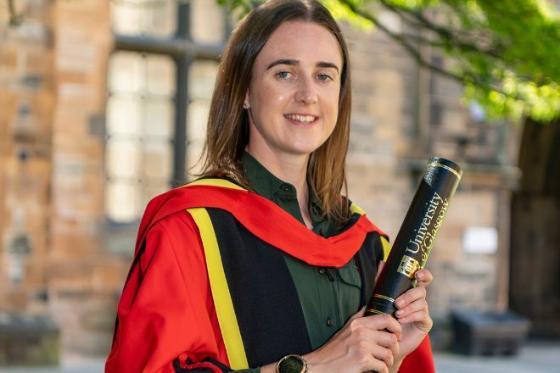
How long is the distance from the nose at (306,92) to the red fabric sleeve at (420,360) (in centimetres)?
58

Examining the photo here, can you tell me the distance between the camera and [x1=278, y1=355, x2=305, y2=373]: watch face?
68.9 inches

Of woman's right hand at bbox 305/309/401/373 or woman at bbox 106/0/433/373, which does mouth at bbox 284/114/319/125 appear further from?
woman's right hand at bbox 305/309/401/373

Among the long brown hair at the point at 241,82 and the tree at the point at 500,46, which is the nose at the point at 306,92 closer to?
the long brown hair at the point at 241,82

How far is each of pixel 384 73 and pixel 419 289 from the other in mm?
8652

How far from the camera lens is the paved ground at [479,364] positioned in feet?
26.3

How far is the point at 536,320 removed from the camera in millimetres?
14562

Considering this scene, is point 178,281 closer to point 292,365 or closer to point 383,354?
point 292,365

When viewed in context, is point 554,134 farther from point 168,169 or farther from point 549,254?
point 168,169

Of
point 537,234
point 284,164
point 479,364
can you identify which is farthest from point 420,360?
point 537,234

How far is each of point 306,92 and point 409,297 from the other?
0.43 m

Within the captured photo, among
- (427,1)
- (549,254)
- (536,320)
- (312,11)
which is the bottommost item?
(536,320)

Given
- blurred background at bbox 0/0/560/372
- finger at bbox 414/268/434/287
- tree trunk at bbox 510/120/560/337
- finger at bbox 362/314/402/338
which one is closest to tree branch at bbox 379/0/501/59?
blurred background at bbox 0/0/560/372

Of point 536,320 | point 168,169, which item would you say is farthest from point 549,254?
point 168,169

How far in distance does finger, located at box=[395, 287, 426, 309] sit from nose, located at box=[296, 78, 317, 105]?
1.33ft
